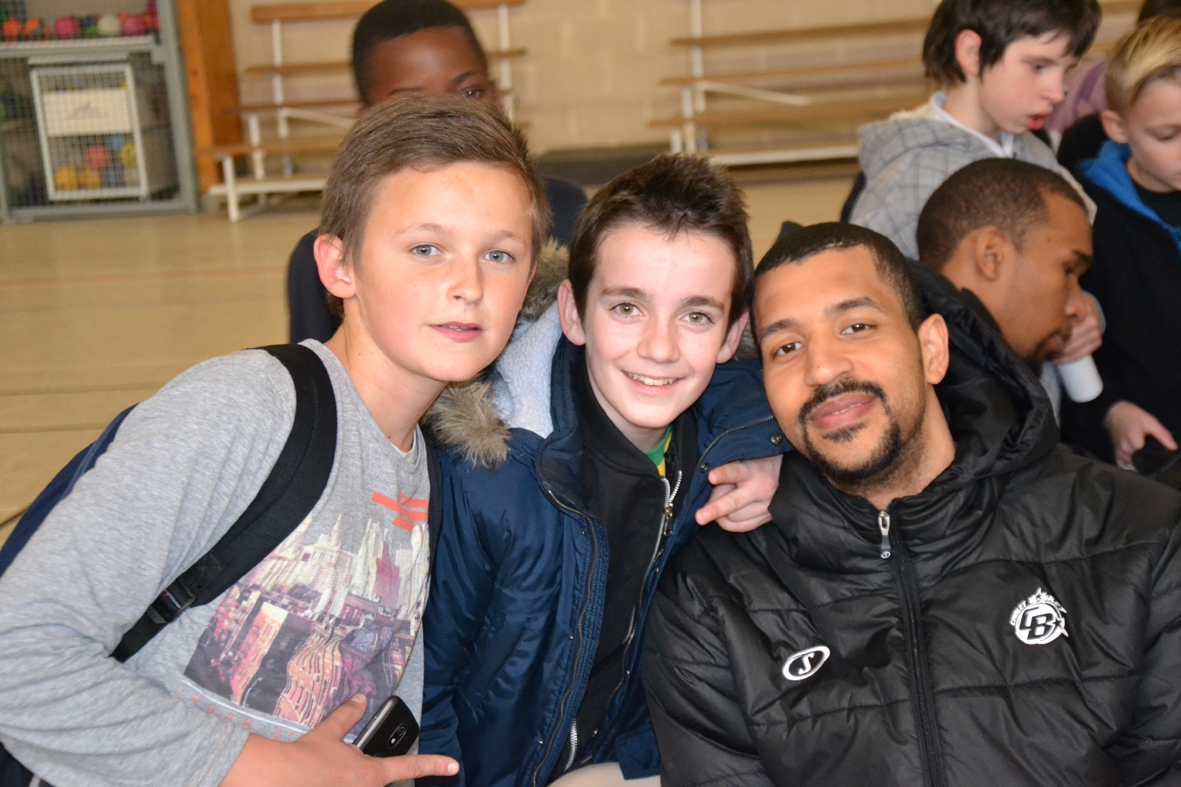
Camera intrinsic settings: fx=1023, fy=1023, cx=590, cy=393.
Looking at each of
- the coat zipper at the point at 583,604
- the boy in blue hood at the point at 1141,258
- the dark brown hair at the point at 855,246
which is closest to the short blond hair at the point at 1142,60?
the boy in blue hood at the point at 1141,258

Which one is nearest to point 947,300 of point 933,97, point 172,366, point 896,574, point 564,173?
point 896,574

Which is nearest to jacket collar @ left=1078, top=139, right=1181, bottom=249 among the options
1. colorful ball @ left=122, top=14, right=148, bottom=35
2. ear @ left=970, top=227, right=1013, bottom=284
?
ear @ left=970, top=227, right=1013, bottom=284

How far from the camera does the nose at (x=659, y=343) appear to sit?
1.66 m

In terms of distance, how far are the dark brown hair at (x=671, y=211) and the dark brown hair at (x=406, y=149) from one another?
0.20 m

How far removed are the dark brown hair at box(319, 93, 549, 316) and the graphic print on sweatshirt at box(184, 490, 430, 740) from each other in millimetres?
426

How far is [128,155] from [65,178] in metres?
0.60

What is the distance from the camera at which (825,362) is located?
1.70m

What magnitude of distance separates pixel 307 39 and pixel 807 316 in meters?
8.78

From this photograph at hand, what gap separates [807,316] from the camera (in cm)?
177

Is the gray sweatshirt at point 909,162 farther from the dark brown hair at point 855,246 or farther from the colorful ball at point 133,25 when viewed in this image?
the colorful ball at point 133,25

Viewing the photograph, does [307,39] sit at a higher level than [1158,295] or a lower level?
higher

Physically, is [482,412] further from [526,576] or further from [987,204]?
[987,204]

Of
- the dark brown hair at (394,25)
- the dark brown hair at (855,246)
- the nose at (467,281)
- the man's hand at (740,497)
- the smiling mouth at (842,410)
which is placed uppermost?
the dark brown hair at (394,25)

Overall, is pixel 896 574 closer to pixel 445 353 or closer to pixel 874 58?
pixel 445 353
